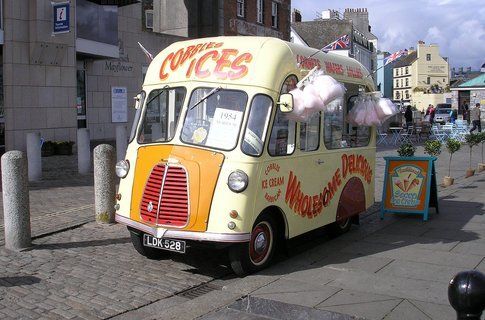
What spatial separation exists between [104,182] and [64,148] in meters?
10.3

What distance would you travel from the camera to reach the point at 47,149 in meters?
17.1

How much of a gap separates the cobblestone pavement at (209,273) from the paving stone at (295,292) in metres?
0.01

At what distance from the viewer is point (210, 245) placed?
559 centimetres

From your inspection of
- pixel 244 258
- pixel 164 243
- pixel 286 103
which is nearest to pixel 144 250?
pixel 164 243

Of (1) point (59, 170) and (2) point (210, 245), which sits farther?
(1) point (59, 170)

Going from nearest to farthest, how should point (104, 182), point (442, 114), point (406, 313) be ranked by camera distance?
point (406, 313) < point (104, 182) < point (442, 114)

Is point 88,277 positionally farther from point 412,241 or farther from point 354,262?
point 412,241

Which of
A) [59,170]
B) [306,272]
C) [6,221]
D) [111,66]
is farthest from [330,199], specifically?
[111,66]

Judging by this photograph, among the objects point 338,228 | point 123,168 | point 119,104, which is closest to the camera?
point 123,168

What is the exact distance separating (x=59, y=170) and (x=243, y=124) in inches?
377

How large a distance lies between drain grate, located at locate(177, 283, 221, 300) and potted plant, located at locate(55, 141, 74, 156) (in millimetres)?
12941

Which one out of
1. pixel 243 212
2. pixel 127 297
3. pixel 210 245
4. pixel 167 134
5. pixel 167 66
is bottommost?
pixel 127 297

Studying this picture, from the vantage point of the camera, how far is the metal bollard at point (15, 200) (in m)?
6.48

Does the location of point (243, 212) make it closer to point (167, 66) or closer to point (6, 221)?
point (167, 66)
